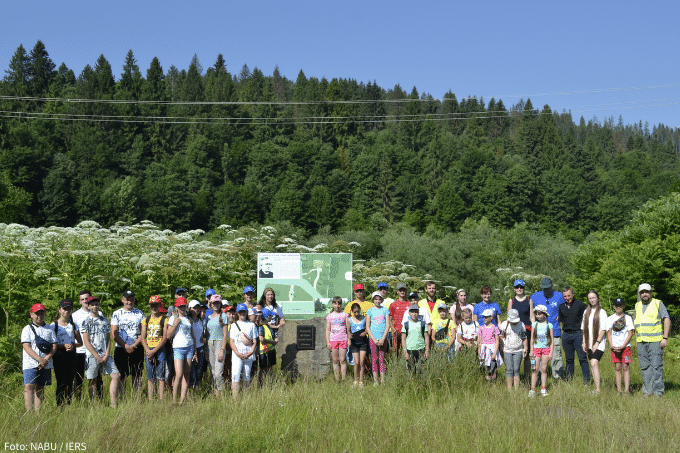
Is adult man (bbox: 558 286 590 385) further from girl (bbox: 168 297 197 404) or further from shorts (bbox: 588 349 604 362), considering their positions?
girl (bbox: 168 297 197 404)

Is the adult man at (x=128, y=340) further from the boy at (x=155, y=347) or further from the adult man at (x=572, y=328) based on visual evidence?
the adult man at (x=572, y=328)

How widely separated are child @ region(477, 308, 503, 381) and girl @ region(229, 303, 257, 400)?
11.5 ft

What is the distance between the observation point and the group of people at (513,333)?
30.9ft

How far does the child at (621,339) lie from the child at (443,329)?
2.39 m

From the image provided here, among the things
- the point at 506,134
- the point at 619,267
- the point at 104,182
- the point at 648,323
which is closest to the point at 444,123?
the point at 506,134

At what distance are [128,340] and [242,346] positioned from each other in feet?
5.16

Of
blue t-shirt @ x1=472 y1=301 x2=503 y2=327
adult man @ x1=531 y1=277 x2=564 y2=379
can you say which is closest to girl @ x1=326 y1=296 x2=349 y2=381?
blue t-shirt @ x1=472 y1=301 x2=503 y2=327

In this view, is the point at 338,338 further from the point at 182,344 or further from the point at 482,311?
the point at 182,344

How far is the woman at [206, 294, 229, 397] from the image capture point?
917 centimetres

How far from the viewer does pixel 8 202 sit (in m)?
50.0

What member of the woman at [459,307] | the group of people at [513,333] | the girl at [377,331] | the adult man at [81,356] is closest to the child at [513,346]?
the group of people at [513,333]

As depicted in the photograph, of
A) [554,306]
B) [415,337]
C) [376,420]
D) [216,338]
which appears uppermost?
[554,306]

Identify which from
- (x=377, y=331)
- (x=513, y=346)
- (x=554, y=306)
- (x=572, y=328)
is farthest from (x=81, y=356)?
(x=572, y=328)

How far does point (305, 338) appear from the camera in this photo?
10.7 meters
